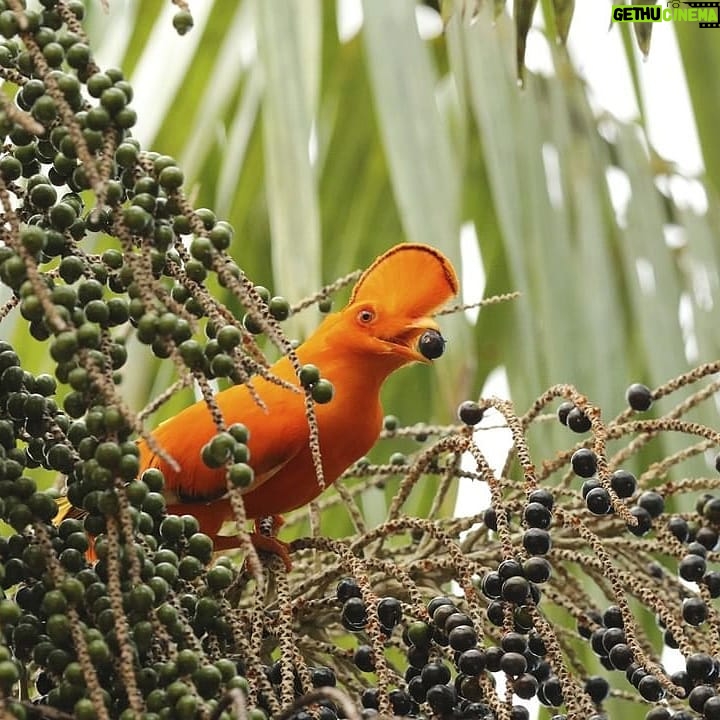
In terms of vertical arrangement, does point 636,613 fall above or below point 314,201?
below

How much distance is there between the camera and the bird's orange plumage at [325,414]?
1.46m

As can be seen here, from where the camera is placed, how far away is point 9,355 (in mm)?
989

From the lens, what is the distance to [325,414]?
1.60m

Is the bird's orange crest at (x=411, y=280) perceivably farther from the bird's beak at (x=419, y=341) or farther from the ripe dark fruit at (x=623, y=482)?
the ripe dark fruit at (x=623, y=482)

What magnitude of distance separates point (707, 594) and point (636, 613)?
540 mm

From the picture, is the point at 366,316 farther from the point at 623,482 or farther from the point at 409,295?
the point at 623,482

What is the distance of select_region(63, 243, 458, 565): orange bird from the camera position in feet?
4.79

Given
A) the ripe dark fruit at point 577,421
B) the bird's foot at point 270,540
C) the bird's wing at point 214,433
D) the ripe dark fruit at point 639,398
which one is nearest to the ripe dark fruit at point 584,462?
the ripe dark fruit at point 577,421

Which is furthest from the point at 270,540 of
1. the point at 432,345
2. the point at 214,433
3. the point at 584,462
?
the point at 584,462

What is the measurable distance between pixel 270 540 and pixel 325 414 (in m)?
0.27

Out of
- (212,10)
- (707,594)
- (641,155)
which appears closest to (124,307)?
(707,594)

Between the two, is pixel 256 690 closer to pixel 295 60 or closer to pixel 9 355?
Result: pixel 9 355

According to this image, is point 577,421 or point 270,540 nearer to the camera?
point 577,421

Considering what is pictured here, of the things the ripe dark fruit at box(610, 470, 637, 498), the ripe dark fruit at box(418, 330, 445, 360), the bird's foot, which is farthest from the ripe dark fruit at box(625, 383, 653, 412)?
the bird's foot
